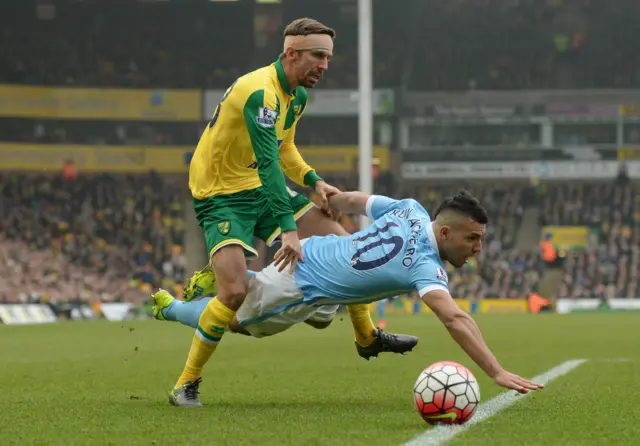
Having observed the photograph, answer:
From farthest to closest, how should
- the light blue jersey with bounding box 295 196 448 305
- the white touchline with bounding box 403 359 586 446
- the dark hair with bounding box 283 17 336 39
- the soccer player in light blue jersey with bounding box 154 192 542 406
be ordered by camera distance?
the dark hair with bounding box 283 17 336 39
the light blue jersey with bounding box 295 196 448 305
the soccer player in light blue jersey with bounding box 154 192 542 406
the white touchline with bounding box 403 359 586 446

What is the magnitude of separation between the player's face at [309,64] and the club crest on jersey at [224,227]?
3.05 feet

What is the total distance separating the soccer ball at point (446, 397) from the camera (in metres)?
4.97

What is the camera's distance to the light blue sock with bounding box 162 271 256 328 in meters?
6.73

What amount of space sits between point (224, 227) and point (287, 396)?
3.87ft

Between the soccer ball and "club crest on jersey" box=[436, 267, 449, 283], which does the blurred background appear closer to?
"club crest on jersey" box=[436, 267, 449, 283]

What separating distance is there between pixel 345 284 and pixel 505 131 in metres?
32.2

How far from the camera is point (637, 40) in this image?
37656 millimetres

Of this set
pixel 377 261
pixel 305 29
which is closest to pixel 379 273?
pixel 377 261

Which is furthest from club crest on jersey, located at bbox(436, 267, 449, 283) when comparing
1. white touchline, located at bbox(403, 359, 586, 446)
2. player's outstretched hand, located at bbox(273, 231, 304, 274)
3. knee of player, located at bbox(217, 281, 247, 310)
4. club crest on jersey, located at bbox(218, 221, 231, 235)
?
club crest on jersey, located at bbox(218, 221, 231, 235)

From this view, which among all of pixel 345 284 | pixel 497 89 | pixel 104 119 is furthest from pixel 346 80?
pixel 345 284

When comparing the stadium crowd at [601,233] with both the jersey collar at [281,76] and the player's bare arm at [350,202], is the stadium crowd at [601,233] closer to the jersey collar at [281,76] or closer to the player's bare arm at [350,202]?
the player's bare arm at [350,202]

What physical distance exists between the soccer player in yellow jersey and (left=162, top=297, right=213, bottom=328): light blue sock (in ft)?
0.36

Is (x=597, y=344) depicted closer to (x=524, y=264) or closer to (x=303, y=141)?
(x=524, y=264)

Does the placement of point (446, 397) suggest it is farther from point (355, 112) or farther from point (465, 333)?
point (355, 112)
